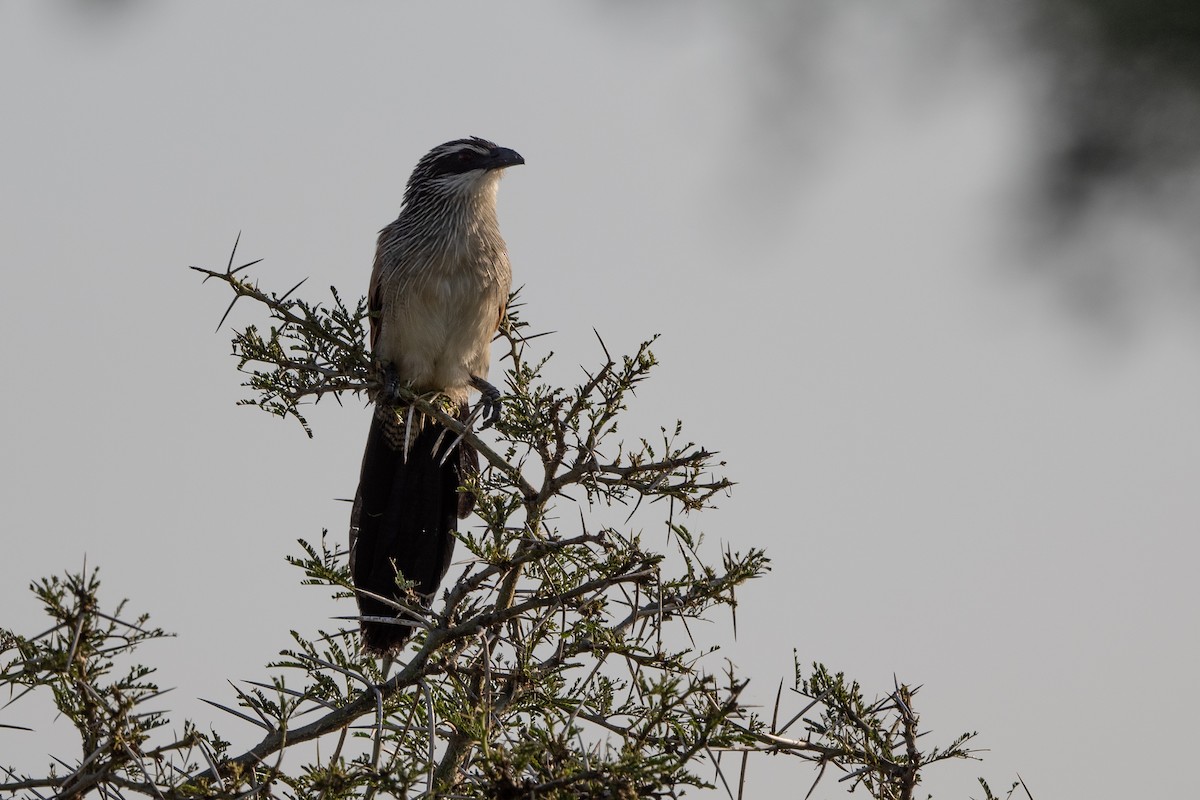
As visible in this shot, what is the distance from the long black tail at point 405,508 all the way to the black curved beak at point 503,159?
3.50 feet

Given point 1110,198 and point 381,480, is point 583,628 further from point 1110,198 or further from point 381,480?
point 381,480

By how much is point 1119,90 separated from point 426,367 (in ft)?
11.5

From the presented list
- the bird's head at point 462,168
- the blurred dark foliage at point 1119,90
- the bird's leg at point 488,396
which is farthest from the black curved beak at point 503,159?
the blurred dark foliage at point 1119,90

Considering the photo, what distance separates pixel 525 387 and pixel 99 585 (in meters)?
1.17

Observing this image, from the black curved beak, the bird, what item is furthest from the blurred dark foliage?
the black curved beak

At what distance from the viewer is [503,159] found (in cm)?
482

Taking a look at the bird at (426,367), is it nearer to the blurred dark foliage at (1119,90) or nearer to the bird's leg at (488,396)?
the bird's leg at (488,396)

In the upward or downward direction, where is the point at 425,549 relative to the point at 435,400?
downward

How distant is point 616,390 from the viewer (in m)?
2.67

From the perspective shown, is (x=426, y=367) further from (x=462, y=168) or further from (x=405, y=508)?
(x=462, y=168)

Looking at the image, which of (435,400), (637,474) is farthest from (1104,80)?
(435,400)

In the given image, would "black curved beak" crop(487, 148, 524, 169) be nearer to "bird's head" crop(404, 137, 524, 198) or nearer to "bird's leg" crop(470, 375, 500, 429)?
"bird's head" crop(404, 137, 524, 198)

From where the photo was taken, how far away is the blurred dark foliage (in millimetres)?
924

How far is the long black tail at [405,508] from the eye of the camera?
415 centimetres
